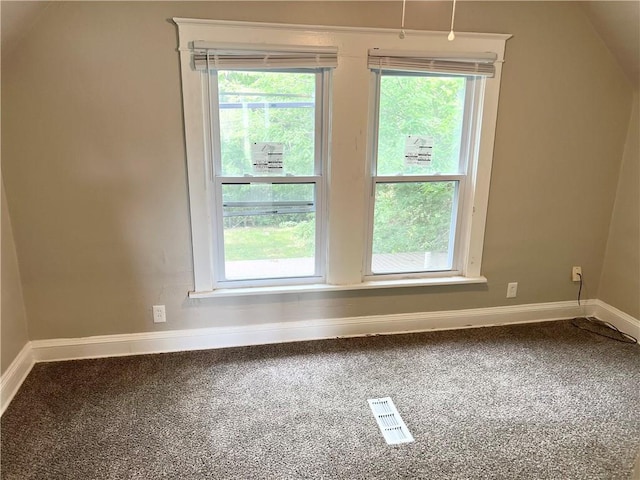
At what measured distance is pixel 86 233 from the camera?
2412 mm

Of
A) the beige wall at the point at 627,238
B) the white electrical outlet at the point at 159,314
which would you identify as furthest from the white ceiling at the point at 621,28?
the white electrical outlet at the point at 159,314

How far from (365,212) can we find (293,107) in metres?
0.78

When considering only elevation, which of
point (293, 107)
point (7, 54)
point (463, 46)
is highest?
point (463, 46)

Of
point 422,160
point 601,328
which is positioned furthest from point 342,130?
point 601,328

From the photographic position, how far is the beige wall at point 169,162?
2.20m

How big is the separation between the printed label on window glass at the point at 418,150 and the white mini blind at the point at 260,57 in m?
0.68

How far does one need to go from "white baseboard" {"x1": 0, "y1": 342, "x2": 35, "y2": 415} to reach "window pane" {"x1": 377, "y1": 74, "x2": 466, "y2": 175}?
234 cm

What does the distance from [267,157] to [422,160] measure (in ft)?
3.24

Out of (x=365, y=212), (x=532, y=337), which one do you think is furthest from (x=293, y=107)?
(x=532, y=337)

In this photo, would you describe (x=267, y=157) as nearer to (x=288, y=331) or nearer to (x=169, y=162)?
(x=169, y=162)

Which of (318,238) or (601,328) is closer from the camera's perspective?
(318,238)

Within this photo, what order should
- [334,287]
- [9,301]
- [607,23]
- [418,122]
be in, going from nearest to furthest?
[9,301], [607,23], [418,122], [334,287]

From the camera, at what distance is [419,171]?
9.04 feet

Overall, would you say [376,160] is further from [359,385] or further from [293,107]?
[359,385]
